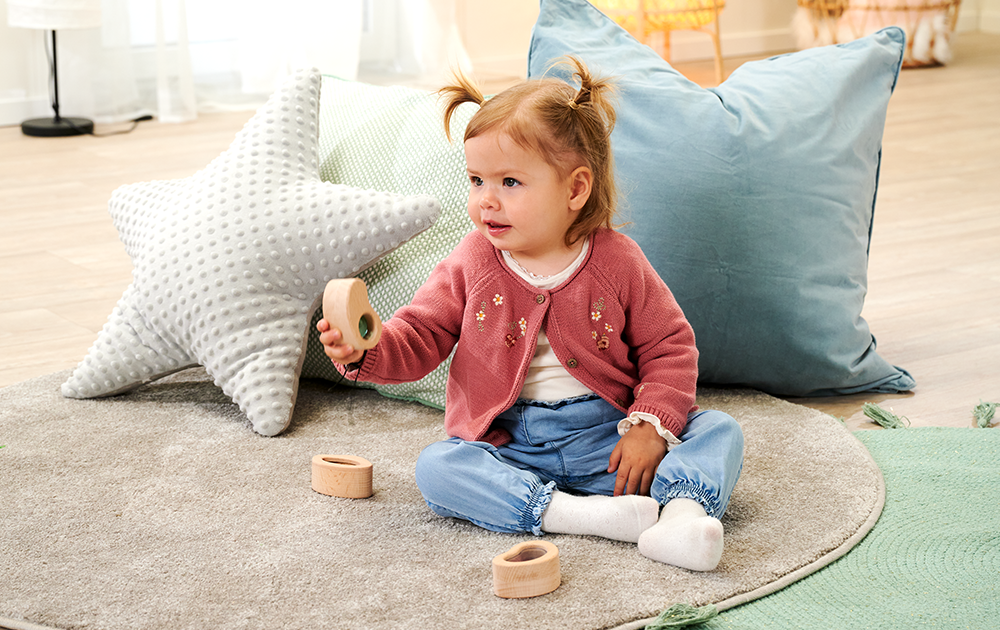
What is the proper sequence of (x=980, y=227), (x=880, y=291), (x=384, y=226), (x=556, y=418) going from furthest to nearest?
1. (x=980, y=227)
2. (x=880, y=291)
3. (x=384, y=226)
4. (x=556, y=418)

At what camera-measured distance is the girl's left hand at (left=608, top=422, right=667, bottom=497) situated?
102cm

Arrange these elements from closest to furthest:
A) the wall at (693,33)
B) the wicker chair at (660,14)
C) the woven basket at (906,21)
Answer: the wicker chair at (660,14)
the wall at (693,33)
the woven basket at (906,21)

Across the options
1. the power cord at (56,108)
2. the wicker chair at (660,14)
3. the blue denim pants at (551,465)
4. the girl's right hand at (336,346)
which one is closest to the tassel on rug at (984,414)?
the blue denim pants at (551,465)

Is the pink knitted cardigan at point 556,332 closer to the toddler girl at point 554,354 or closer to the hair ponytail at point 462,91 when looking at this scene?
→ the toddler girl at point 554,354

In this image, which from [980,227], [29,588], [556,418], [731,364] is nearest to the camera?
[29,588]

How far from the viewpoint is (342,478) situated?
110 cm

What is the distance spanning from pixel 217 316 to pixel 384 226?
222 millimetres

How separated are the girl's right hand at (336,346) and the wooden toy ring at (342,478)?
0.57ft

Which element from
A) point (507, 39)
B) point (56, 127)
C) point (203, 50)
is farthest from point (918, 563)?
point (507, 39)

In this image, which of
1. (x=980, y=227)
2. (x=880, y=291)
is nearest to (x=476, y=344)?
(x=880, y=291)

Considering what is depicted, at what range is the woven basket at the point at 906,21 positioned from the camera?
13.4 feet

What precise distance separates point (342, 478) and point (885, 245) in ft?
4.44

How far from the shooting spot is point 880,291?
5.91 feet

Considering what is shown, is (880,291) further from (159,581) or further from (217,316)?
(159,581)
